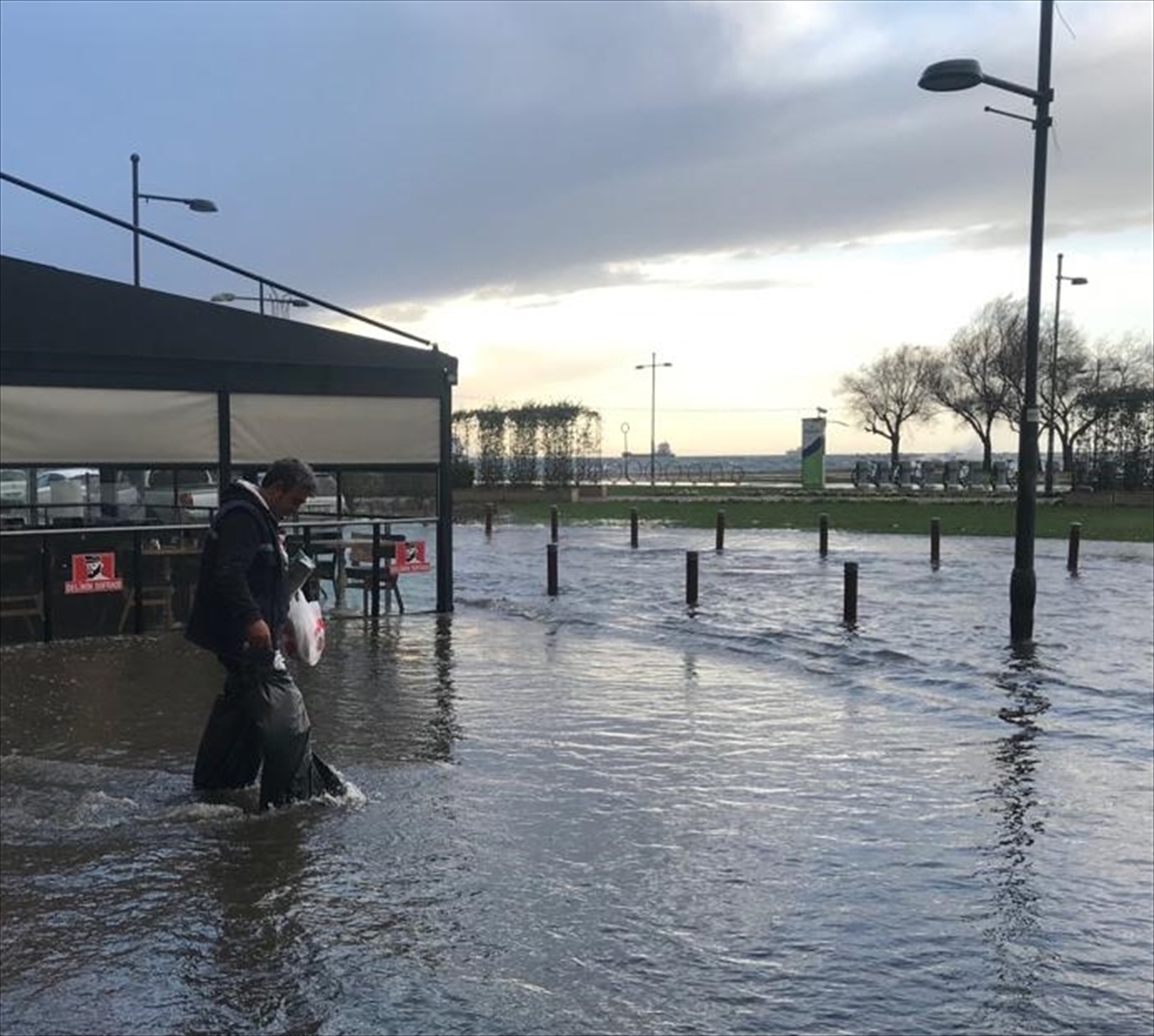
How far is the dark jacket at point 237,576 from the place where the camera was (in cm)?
580

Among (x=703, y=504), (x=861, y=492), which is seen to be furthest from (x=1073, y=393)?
(x=703, y=504)

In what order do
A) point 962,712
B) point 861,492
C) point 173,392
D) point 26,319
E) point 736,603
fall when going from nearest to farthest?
point 962,712
point 26,319
point 173,392
point 736,603
point 861,492

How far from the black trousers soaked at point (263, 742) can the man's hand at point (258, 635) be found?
4.3 inches

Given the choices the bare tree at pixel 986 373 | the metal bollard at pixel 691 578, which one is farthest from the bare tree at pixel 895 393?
the metal bollard at pixel 691 578

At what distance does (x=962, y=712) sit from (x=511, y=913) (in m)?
5.58

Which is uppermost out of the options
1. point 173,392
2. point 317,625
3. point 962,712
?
point 173,392

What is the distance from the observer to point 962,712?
946cm

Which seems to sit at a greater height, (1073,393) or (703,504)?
(1073,393)

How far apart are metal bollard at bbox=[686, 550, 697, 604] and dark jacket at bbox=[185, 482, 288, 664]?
34.9 feet

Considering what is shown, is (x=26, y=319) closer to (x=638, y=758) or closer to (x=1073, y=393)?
(x=638, y=758)

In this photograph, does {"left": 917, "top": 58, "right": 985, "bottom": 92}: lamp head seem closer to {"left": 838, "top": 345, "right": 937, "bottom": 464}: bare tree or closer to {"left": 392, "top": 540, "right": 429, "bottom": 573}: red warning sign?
{"left": 392, "top": 540, "right": 429, "bottom": 573}: red warning sign

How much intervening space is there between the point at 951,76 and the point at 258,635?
9712mm

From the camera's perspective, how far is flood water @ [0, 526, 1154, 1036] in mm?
4262

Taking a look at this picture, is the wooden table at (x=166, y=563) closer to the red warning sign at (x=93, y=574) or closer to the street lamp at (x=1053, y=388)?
the red warning sign at (x=93, y=574)
